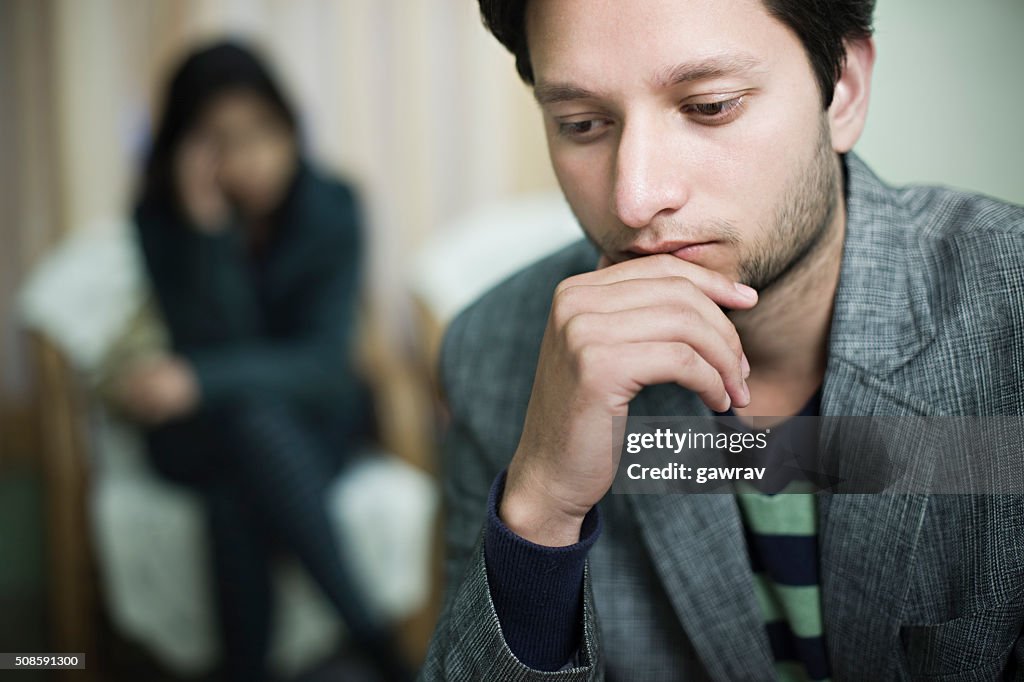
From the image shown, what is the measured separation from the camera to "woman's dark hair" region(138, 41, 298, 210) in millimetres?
2252

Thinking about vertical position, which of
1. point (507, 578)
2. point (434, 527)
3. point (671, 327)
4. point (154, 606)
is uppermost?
point (671, 327)

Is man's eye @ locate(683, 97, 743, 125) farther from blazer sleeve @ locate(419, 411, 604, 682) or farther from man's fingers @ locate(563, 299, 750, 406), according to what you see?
blazer sleeve @ locate(419, 411, 604, 682)

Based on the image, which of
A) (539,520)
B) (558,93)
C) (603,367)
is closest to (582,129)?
(558,93)

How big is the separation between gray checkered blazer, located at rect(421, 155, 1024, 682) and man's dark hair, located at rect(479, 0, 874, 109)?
14 centimetres

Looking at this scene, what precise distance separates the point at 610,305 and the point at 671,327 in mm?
56

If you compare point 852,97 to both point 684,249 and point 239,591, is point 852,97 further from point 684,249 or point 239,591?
point 239,591

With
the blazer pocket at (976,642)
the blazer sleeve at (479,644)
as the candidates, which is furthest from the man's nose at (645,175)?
the blazer pocket at (976,642)

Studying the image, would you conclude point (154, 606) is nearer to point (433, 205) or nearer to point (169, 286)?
point (169, 286)

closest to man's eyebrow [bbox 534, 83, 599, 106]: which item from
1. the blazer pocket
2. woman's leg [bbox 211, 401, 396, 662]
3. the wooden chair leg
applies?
the blazer pocket

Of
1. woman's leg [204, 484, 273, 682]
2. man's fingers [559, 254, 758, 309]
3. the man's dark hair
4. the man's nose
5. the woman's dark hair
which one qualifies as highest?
the woman's dark hair

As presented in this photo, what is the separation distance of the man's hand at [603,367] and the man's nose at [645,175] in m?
0.05

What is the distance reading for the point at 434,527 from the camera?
4.59 feet

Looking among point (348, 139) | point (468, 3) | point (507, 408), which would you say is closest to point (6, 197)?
point (348, 139)

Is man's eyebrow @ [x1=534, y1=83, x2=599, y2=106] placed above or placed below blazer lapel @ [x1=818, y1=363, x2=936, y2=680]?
above
